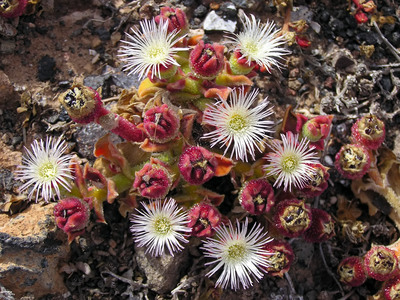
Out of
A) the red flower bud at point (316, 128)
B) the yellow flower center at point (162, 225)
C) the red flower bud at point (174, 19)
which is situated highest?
the red flower bud at point (174, 19)

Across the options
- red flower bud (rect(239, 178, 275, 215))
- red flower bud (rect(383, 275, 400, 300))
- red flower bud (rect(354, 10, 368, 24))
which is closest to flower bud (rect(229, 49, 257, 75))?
red flower bud (rect(239, 178, 275, 215))

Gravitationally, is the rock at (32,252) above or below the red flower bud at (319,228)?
below

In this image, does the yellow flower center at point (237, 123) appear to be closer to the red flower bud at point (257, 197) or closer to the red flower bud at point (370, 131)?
the red flower bud at point (257, 197)

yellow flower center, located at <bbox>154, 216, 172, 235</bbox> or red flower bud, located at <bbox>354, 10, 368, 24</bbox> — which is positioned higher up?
red flower bud, located at <bbox>354, 10, 368, 24</bbox>

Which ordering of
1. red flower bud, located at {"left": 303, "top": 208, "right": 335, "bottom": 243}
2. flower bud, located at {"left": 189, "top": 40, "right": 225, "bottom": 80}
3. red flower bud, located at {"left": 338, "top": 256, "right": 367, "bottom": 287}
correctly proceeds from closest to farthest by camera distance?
flower bud, located at {"left": 189, "top": 40, "right": 225, "bottom": 80} → red flower bud, located at {"left": 303, "top": 208, "right": 335, "bottom": 243} → red flower bud, located at {"left": 338, "top": 256, "right": 367, "bottom": 287}

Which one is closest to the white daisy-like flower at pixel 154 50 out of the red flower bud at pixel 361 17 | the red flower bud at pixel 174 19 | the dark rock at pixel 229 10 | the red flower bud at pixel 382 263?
the red flower bud at pixel 174 19

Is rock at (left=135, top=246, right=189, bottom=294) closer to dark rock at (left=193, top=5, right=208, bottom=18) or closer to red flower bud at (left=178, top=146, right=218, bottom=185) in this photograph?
red flower bud at (left=178, top=146, right=218, bottom=185)

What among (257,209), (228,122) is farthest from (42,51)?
(257,209)

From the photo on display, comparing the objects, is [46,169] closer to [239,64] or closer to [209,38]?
[239,64]
